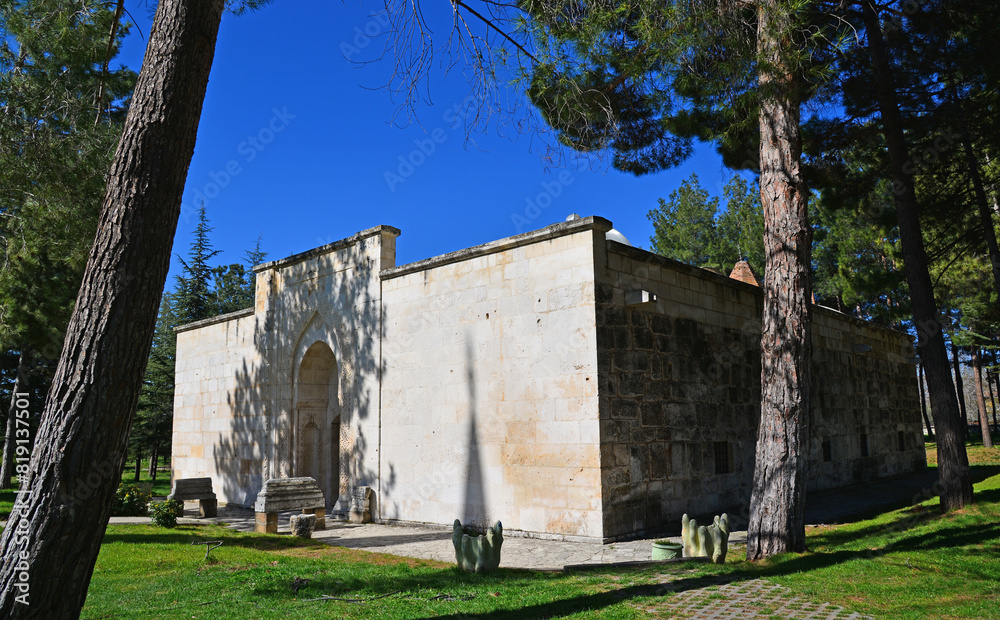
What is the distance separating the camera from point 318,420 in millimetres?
13766

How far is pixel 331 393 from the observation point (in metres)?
13.9

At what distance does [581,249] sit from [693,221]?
27.2m

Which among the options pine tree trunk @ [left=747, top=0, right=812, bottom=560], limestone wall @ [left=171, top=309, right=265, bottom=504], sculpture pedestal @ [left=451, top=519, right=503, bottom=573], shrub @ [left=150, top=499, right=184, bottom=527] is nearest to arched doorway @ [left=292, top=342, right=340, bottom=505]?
limestone wall @ [left=171, top=309, right=265, bottom=504]

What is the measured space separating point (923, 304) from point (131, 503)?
46.9ft

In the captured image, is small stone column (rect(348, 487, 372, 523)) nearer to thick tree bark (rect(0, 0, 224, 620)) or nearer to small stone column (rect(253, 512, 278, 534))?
small stone column (rect(253, 512, 278, 534))

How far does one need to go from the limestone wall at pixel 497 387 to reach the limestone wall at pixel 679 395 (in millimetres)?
383

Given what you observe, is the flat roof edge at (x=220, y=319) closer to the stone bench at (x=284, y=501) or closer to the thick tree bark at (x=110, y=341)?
the stone bench at (x=284, y=501)

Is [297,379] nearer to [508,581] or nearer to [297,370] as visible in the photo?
[297,370]

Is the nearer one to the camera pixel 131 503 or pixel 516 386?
pixel 516 386

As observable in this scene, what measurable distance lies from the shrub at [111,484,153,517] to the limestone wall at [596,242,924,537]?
30.6 feet

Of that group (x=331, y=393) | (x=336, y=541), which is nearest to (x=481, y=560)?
(x=336, y=541)

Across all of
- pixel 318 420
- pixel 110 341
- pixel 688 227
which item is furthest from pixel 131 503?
pixel 688 227

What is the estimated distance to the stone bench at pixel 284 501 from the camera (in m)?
10.1

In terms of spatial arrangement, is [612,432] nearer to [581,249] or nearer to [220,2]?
[581,249]
